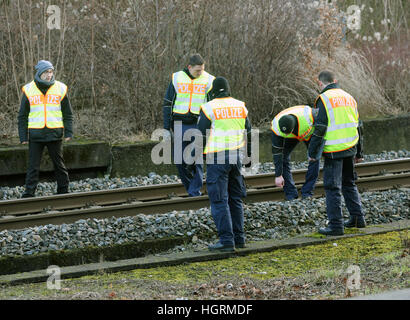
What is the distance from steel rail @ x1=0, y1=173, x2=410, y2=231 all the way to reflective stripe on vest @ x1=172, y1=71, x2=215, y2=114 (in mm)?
1408

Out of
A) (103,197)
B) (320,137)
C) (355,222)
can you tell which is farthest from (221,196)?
(103,197)

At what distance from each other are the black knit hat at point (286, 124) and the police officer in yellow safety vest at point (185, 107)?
1.34 m

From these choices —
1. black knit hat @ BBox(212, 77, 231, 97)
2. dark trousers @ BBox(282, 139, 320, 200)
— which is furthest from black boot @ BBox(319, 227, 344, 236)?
black knit hat @ BBox(212, 77, 231, 97)

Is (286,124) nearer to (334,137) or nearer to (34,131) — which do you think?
(334,137)

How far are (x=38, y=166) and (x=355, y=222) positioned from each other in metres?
4.78

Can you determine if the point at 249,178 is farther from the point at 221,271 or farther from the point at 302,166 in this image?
the point at 221,271

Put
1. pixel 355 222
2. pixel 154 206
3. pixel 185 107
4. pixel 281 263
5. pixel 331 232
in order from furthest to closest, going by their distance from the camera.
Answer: pixel 185 107 < pixel 154 206 < pixel 355 222 < pixel 331 232 < pixel 281 263

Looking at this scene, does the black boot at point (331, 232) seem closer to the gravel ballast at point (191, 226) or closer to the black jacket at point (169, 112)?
the gravel ballast at point (191, 226)

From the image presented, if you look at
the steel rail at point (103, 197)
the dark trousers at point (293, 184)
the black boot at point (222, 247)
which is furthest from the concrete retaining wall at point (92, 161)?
the black boot at point (222, 247)

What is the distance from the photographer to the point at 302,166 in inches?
574

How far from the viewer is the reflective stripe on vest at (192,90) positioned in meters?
11.5

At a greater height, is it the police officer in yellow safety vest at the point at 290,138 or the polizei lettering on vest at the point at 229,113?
the polizei lettering on vest at the point at 229,113

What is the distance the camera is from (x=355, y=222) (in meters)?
9.97

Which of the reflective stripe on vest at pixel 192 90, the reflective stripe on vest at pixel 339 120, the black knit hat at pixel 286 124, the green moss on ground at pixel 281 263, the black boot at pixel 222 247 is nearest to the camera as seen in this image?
the green moss on ground at pixel 281 263
